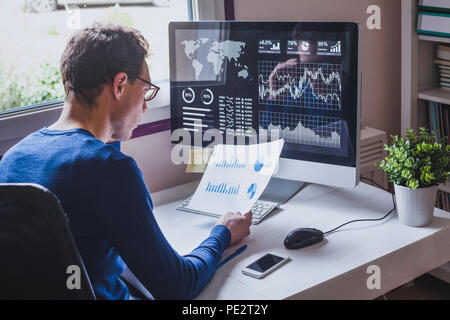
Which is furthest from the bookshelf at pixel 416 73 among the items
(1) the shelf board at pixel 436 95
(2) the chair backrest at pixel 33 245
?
(2) the chair backrest at pixel 33 245

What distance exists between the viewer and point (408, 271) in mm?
1489

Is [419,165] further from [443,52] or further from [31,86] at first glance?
[31,86]

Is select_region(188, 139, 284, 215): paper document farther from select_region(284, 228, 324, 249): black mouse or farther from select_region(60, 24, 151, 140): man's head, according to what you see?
select_region(60, 24, 151, 140): man's head

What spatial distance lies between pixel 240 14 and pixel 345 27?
0.63 meters

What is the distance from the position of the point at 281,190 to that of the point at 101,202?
78 centimetres

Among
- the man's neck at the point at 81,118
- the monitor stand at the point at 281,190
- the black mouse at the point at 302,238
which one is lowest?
the black mouse at the point at 302,238

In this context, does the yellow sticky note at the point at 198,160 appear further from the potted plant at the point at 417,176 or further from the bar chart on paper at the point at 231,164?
the potted plant at the point at 417,176

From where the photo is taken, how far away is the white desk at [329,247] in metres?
1.34

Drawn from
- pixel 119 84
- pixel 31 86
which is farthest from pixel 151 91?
pixel 31 86

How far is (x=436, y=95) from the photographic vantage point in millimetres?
2371

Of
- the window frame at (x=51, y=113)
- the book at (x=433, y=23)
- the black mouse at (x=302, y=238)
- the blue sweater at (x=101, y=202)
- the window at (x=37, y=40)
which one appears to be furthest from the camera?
the book at (x=433, y=23)
